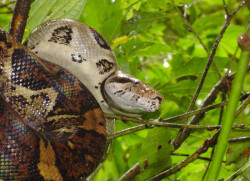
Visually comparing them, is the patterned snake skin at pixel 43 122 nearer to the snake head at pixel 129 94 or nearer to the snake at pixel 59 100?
the snake at pixel 59 100

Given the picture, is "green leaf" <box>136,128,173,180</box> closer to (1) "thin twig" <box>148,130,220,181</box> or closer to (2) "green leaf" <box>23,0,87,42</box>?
(1) "thin twig" <box>148,130,220,181</box>

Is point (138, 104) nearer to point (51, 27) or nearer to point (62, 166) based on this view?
point (51, 27)

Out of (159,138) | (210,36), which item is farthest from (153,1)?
(210,36)

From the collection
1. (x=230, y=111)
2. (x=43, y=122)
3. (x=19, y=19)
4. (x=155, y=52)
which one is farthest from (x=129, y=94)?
(x=230, y=111)

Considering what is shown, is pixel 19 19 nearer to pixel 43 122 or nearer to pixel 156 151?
pixel 43 122

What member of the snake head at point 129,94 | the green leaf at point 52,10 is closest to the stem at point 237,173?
the snake head at point 129,94

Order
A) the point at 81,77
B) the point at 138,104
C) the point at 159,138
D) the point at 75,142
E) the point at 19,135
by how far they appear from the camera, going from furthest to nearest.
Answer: the point at 138,104 < the point at 81,77 < the point at 159,138 < the point at 75,142 < the point at 19,135

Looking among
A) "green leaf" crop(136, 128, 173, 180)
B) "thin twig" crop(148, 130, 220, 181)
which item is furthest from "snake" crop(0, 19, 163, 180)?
"thin twig" crop(148, 130, 220, 181)
